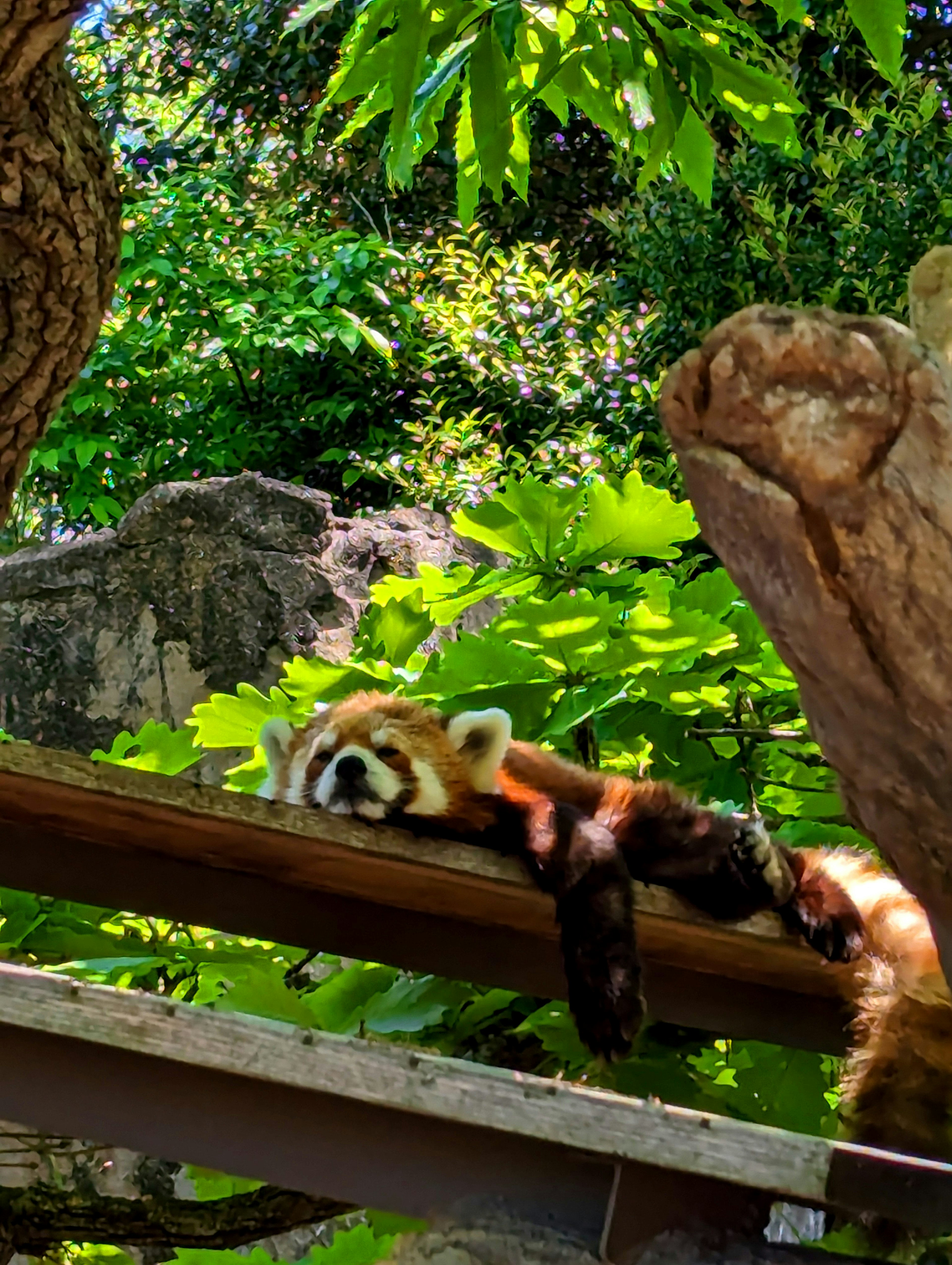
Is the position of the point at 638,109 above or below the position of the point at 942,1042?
above

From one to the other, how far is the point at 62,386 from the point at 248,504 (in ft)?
10.1

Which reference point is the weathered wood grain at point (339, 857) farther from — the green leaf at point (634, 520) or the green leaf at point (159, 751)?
the green leaf at point (634, 520)

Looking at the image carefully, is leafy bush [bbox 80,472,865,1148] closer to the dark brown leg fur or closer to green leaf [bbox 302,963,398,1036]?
green leaf [bbox 302,963,398,1036]

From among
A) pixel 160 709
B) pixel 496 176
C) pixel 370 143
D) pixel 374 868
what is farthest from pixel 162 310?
pixel 374 868

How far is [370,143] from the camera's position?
7160 mm

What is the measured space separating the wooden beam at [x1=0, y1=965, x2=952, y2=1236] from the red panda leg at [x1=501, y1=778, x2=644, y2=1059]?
304mm

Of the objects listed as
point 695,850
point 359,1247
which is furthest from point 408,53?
point 359,1247

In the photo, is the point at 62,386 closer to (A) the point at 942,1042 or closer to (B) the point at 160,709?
(A) the point at 942,1042

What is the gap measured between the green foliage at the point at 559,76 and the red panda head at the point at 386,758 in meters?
0.86

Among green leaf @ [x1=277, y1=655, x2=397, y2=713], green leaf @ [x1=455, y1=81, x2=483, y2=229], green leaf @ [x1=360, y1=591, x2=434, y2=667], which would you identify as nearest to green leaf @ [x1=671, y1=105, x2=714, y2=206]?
green leaf @ [x1=455, y1=81, x2=483, y2=229]

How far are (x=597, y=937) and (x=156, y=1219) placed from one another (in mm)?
809

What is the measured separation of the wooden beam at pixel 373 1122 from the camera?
1052mm

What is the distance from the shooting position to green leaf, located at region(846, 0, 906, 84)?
1.46 meters

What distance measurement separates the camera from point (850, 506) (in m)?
0.71
